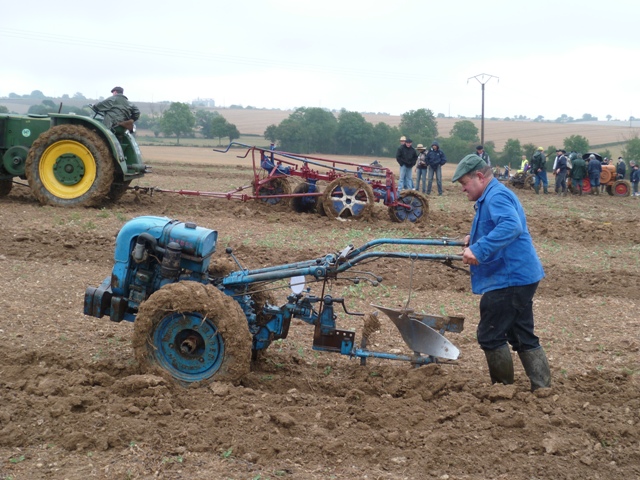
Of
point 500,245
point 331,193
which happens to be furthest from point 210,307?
point 331,193

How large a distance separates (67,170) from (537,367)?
32.1ft

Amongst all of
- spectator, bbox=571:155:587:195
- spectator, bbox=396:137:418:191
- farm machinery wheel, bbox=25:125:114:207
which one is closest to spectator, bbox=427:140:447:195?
spectator, bbox=396:137:418:191

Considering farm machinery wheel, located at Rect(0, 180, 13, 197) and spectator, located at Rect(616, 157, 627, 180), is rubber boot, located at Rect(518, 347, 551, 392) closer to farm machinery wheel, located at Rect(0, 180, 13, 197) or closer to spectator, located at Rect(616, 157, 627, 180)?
farm machinery wheel, located at Rect(0, 180, 13, 197)

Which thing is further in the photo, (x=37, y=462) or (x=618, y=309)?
(x=618, y=309)

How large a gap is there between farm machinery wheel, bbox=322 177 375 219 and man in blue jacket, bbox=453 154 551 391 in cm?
802

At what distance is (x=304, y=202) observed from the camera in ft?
46.5

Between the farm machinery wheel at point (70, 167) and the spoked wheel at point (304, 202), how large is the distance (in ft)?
11.8

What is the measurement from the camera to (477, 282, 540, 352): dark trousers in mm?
5094

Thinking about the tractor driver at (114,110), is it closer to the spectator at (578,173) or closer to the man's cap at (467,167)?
the man's cap at (467,167)

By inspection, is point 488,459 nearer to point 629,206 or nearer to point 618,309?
point 618,309

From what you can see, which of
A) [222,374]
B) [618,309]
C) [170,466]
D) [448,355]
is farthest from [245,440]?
[618,309]

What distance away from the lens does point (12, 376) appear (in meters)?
5.25

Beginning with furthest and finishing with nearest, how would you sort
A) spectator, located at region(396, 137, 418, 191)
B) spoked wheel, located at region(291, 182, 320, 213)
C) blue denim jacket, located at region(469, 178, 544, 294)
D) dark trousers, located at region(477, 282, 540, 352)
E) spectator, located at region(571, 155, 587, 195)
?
spectator, located at region(571, 155, 587, 195), spectator, located at region(396, 137, 418, 191), spoked wheel, located at region(291, 182, 320, 213), dark trousers, located at region(477, 282, 540, 352), blue denim jacket, located at region(469, 178, 544, 294)

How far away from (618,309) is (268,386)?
4665 millimetres
